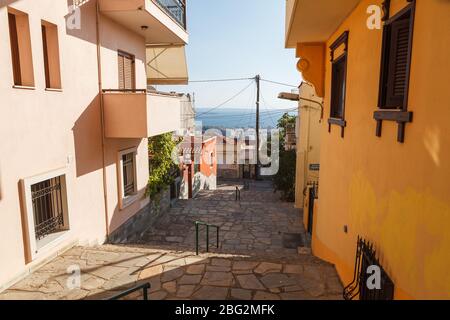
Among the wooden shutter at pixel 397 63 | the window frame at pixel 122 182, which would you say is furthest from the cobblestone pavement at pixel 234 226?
the wooden shutter at pixel 397 63

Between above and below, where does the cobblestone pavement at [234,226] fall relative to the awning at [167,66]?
below

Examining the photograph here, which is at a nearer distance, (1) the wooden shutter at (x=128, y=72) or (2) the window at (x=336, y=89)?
(2) the window at (x=336, y=89)

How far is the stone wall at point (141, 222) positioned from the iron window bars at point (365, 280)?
653 centimetres

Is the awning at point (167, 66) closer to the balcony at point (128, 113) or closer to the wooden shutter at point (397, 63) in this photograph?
the balcony at point (128, 113)

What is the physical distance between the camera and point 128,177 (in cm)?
1032

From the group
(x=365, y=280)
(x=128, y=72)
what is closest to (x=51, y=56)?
(x=128, y=72)

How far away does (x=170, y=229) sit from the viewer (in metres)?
12.3

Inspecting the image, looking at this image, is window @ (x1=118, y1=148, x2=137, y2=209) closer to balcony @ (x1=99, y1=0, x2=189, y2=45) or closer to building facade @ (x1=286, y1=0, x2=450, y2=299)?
balcony @ (x1=99, y1=0, x2=189, y2=45)

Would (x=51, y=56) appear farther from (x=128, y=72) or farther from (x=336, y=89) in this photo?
(x=336, y=89)

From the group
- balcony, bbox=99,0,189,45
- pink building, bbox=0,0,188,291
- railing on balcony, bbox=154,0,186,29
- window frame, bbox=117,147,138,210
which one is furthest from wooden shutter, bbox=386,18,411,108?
window frame, bbox=117,147,138,210

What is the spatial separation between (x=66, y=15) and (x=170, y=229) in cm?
805

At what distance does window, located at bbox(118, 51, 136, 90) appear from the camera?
31.1ft

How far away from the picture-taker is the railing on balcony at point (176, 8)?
9148 millimetres

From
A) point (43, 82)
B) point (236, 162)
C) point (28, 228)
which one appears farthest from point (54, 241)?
point (236, 162)
